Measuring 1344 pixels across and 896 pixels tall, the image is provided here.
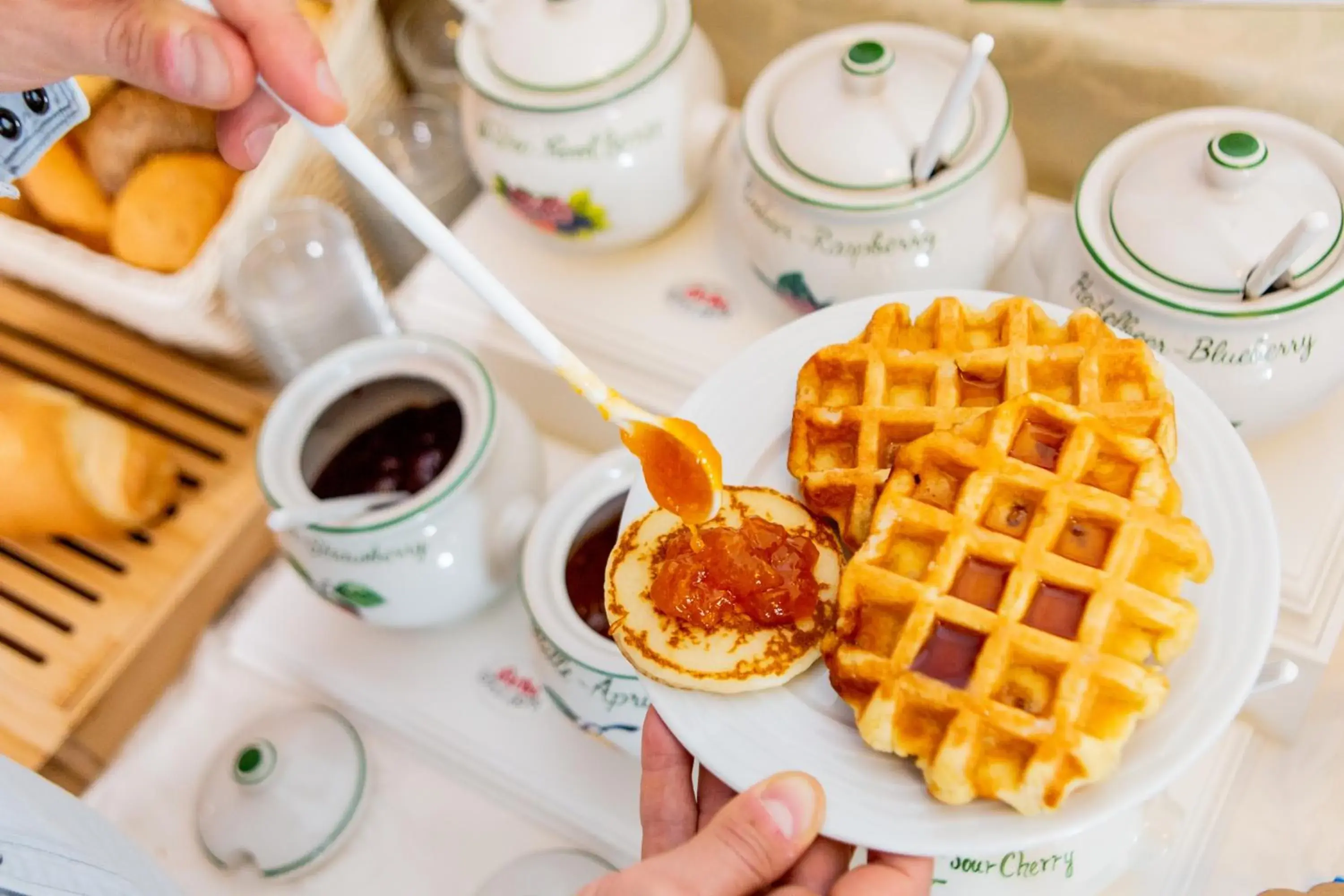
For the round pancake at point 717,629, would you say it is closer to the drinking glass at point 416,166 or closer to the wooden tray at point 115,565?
the wooden tray at point 115,565

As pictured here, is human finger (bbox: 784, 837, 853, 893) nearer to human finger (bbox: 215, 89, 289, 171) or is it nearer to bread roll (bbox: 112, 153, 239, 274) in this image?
human finger (bbox: 215, 89, 289, 171)

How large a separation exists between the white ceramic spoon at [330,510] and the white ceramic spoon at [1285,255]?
77 centimetres

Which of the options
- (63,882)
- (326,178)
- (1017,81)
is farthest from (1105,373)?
(326,178)

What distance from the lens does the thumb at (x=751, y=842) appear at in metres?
0.62

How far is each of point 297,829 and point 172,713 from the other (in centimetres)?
26

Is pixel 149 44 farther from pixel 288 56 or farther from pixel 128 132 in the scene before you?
pixel 128 132

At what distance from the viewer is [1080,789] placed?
0.64m

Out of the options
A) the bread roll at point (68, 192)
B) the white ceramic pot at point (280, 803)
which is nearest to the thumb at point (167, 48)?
the bread roll at point (68, 192)

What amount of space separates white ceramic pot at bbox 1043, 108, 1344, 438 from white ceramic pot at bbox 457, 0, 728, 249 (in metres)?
0.42

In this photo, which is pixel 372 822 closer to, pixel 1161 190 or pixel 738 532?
pixel 738 532

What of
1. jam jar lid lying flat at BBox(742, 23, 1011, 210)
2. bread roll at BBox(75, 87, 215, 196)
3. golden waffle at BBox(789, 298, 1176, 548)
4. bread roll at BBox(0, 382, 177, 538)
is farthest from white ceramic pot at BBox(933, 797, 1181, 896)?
bread roll at BBox(75, 87, 215, 196)

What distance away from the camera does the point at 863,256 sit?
966 mm

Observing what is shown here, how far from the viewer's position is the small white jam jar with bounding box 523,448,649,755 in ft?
3.06

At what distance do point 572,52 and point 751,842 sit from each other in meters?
0.75
